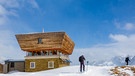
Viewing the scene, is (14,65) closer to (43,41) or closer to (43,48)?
(43,48)

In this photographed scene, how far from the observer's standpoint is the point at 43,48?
175 feet

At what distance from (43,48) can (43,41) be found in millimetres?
1497

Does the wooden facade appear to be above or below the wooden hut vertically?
below

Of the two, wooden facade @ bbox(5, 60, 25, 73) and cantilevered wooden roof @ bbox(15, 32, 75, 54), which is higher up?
cantilevered wooden roof @ bbox(15, 32, 75, 54)

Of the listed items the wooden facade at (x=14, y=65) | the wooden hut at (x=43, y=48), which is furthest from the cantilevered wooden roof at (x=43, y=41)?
the wooden facade at (x=14, y=65)

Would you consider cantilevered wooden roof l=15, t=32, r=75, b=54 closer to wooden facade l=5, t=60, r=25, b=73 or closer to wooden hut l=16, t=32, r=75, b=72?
wooden hut l=16, t=32, r=75, b=72

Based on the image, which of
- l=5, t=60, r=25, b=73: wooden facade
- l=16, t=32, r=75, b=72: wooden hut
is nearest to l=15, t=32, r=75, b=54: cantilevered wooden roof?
l=16, t=32, r=75, b=72: wooden hut

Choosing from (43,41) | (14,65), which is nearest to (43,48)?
(43,41)

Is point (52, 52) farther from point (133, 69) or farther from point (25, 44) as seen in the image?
point (133, 69)

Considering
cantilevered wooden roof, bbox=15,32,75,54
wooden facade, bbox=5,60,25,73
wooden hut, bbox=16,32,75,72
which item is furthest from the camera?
wooden facade, bbox=5,60,25,73

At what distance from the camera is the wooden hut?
172 feet

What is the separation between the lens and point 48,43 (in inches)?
2079

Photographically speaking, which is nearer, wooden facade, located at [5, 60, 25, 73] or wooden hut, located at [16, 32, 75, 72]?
wooden hut, located at [16, 32, 75, 72]

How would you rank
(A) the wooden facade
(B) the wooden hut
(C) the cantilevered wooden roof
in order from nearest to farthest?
(C) the cantilevered wooden roof, (B) the wooden hut, (A) the wooden facade
